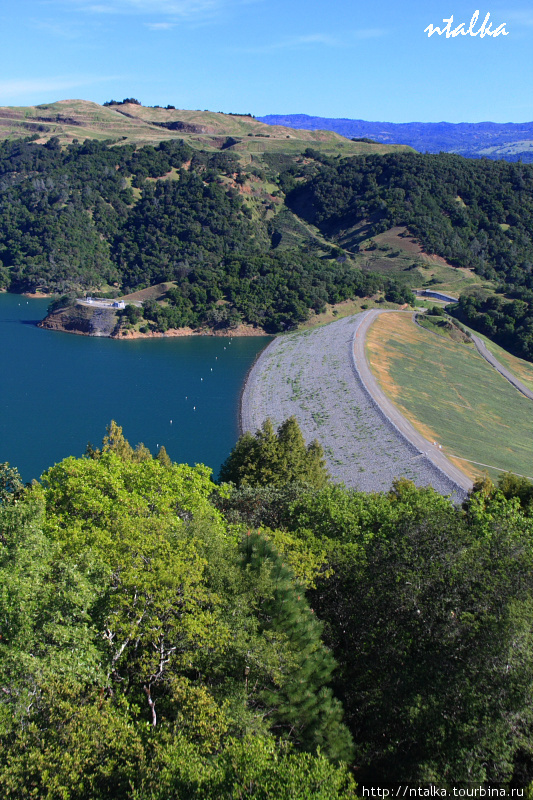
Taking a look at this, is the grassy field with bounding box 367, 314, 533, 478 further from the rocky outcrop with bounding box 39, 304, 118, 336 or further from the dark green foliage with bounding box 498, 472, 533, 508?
the rocky outcrop with bounding box 39, 304, 118, 336

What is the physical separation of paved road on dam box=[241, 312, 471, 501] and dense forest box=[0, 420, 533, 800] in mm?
21036

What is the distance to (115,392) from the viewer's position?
80312mm

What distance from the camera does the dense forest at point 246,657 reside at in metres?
12.2

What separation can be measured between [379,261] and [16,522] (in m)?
148

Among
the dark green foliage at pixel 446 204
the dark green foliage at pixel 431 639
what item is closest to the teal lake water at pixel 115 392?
the dark green foliage at pixel 431 639

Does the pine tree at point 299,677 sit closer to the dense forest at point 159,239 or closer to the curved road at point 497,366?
the curved road at point 497,366

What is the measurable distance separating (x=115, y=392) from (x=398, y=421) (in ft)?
125

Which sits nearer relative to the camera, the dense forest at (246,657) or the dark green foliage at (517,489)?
the dense forest at (246,657)

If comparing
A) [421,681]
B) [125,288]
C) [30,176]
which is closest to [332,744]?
[421,681]

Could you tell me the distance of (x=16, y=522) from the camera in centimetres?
1883

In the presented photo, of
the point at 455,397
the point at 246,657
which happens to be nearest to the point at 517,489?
the point at 246,657

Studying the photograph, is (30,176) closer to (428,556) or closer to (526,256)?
(526,256)

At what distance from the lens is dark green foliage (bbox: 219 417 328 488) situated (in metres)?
40.0

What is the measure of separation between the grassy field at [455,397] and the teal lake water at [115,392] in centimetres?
2101
